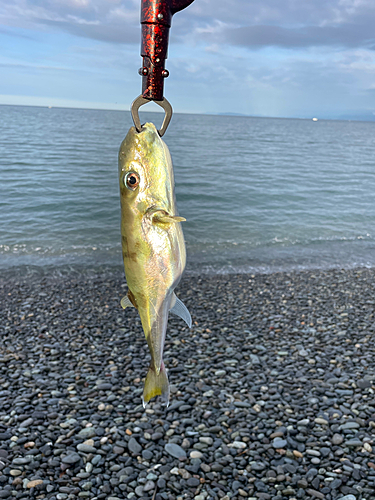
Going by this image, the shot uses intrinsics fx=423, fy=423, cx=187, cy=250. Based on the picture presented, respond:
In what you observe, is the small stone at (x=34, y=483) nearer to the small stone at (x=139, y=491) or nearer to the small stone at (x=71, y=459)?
the small stone at (x=71, y=459)

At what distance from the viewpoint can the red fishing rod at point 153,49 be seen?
1.50 meters

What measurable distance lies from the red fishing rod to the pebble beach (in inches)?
223

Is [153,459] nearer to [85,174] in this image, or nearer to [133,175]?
[133,175]

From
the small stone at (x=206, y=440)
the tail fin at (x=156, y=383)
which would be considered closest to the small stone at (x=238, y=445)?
the small stone at (x=206, y=440)

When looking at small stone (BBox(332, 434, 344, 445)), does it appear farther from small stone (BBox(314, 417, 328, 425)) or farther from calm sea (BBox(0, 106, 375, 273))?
calm sea (BBox(0, 106, 375, 273))

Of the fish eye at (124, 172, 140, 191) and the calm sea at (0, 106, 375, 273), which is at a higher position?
the fish eye at (124, 172, 140, 191)

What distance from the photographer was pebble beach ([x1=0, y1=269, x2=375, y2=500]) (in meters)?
5.94

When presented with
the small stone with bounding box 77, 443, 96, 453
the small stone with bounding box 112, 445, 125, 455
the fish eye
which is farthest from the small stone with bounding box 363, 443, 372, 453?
the fish eye

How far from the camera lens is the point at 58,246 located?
1864 cm

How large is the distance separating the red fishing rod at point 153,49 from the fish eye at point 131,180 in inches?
7.1

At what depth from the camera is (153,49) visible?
153 cm

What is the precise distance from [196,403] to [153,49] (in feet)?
22.7

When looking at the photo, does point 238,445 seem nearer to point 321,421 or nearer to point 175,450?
point 175,450

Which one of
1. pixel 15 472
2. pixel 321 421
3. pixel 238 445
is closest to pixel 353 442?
pixel 321 421
